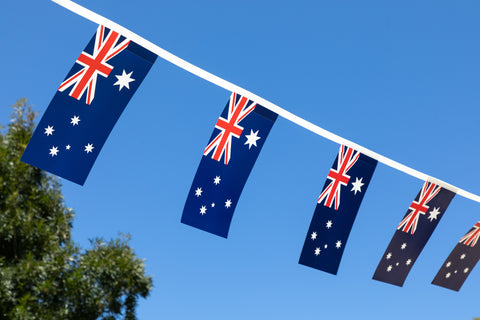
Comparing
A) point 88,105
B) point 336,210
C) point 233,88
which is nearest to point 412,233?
point 336,210

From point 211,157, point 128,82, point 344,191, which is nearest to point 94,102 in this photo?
point 128,82

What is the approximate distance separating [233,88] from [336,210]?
3221 millimetres

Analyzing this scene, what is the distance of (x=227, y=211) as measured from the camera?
8398mm

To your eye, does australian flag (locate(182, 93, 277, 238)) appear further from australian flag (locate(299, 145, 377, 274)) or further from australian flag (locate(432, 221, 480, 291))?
australian flag (locate(432, 221, 480, 291))

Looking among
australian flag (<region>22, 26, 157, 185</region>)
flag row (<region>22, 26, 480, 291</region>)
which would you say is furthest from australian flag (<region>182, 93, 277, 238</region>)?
australian flag (<region>22, 26, 157, 185</region>)

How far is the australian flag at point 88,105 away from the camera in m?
6.91

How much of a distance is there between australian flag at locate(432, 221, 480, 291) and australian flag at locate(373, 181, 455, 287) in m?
1.97

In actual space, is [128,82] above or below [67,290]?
above

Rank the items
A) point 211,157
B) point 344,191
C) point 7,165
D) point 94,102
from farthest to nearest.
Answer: point 7,165, point 344,191, point 211,157, point 94,102

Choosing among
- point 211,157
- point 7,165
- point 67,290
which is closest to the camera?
point 211,157

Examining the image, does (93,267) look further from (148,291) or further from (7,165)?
(7,165)

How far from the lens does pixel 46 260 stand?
1148cm

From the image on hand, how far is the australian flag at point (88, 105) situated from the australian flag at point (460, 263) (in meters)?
9.64

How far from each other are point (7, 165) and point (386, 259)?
919 cm
